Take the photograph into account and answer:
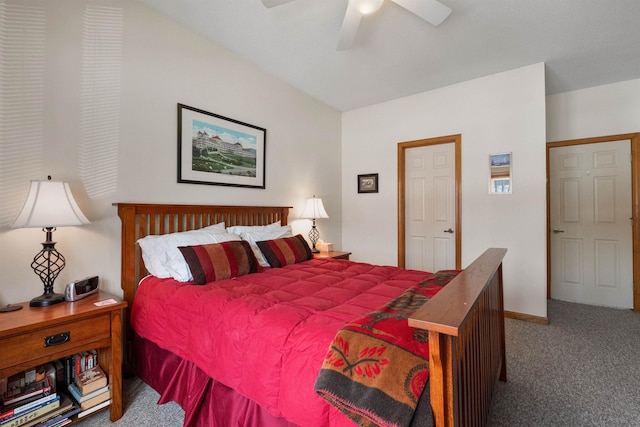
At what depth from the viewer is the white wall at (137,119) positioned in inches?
70.6

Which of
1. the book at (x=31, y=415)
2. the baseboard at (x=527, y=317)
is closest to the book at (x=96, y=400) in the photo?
the book at (x=31, y=415)

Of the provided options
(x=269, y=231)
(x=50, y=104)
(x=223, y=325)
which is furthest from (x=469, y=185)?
(x=50, y=104)

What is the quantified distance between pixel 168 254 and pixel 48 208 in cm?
70

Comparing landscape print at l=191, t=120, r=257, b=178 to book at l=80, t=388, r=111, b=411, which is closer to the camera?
book at l=80, t=388, r=111, b=411

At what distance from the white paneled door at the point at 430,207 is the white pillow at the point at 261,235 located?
1893mm

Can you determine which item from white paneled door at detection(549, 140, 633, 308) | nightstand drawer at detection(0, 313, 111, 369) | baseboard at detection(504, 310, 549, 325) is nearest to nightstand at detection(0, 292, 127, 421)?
nightstand drawer at detection(0, 313, 111, 369)

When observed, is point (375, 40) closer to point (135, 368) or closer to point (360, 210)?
point (360, 210)

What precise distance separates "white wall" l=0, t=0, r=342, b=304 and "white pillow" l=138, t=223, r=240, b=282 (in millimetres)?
224

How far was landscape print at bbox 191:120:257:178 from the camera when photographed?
2.58 m

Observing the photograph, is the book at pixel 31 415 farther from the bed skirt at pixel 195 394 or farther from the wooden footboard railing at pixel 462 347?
the wooden footboard railing at pixel 462 347

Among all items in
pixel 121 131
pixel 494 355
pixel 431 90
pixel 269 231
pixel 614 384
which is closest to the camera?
pixel 494 355

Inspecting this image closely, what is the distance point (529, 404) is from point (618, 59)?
3.44 metres

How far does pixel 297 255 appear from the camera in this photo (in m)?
2.69

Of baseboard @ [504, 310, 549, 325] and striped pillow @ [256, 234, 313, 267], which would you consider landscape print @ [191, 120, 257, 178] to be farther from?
baseboard @ [504, 310, 549, 325]
